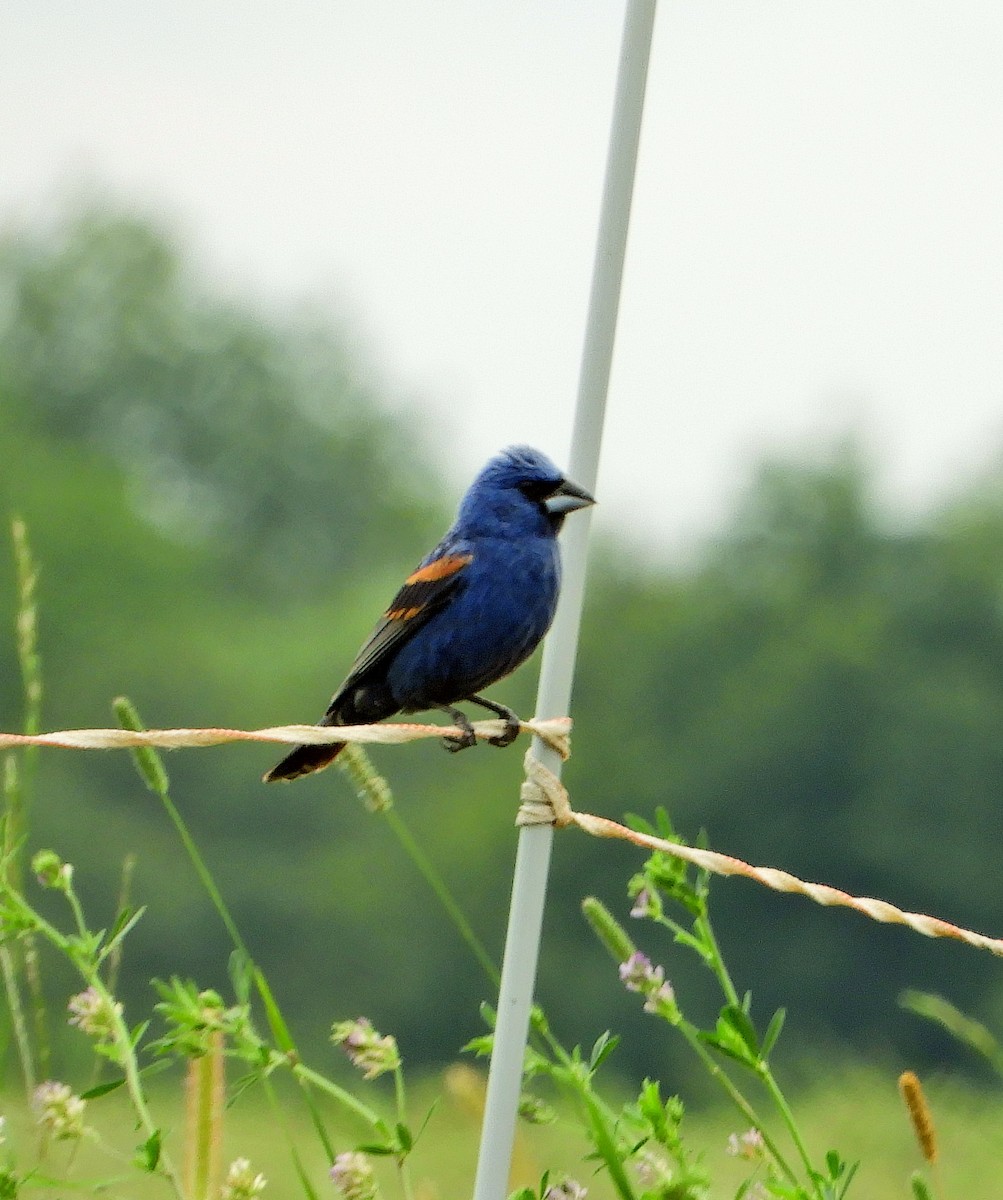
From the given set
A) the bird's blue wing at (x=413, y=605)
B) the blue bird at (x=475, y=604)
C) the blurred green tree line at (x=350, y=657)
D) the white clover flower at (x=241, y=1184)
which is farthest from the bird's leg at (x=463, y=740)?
the blurred green tree line at (x=350, y=657)

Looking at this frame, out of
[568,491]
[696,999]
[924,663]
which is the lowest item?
[696,999]

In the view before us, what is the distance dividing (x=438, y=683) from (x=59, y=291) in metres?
55.9

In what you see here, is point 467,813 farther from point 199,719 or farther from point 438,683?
point 438,683

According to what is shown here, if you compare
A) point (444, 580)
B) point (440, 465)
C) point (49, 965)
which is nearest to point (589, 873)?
point (49, 965)

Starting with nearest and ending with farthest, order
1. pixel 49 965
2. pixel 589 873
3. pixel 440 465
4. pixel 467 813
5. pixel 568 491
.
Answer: pixel 568 491 < pixel 49 965 < pixel 589 873 < pixel 467 813 < pixel 440 465

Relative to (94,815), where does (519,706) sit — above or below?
above

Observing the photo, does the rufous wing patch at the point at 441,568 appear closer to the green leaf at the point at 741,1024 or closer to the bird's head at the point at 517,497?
the bird's head at the point at 517,497

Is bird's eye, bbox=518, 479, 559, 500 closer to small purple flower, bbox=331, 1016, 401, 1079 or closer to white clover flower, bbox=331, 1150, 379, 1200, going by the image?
small purple flower, bbox=331, 1016, 401, 1079

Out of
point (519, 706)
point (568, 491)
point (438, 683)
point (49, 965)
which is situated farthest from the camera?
point (519, 706)

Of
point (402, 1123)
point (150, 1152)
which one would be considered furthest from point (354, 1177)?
point (150, 1152)

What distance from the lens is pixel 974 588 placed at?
1861 inches

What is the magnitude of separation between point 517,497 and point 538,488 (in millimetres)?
40

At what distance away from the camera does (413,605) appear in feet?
11.1

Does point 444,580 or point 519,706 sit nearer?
point 444,580
